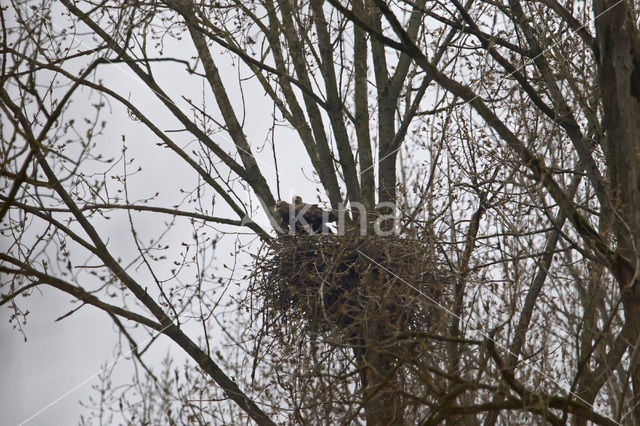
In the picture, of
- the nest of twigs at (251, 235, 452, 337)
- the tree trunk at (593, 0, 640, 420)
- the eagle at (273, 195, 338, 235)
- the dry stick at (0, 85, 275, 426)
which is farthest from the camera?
the eagle at (273, 195, 338, 235)

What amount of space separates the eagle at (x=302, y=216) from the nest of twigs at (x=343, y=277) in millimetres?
238

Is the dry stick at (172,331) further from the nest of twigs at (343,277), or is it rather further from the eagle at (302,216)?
the eagle at (302,216)

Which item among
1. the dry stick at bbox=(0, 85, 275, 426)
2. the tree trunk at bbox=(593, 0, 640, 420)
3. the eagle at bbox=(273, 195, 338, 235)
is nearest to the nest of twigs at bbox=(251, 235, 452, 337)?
the eagle at bbox=(273, 195, 338, 235)

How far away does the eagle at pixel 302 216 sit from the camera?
5223mm

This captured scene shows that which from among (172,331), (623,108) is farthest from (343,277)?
(623,108)

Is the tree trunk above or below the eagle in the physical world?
below

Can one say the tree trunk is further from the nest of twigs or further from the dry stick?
the dry stick

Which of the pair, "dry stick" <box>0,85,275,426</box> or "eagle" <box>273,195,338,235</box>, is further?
"eagle" <box>273,195,338,235</box>

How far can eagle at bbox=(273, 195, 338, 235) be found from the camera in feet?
17.1

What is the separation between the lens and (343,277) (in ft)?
15.9

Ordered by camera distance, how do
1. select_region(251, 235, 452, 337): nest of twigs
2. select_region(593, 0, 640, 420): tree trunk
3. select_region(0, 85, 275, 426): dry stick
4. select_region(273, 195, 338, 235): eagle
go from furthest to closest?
select_region(273, 195, 338, 235): eagle
select_region(0, 85, 275, 426): dry stick
select_region(251, 235, 452, 337): nest of twigs
select_region(593, 0, 640, 420): tree trunk

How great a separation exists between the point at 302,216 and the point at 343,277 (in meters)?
0.67

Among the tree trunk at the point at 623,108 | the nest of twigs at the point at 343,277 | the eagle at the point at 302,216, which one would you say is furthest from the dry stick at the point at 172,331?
the tree trunk at the point at 623,108

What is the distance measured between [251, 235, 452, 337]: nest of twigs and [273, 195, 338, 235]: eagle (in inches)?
9.4
